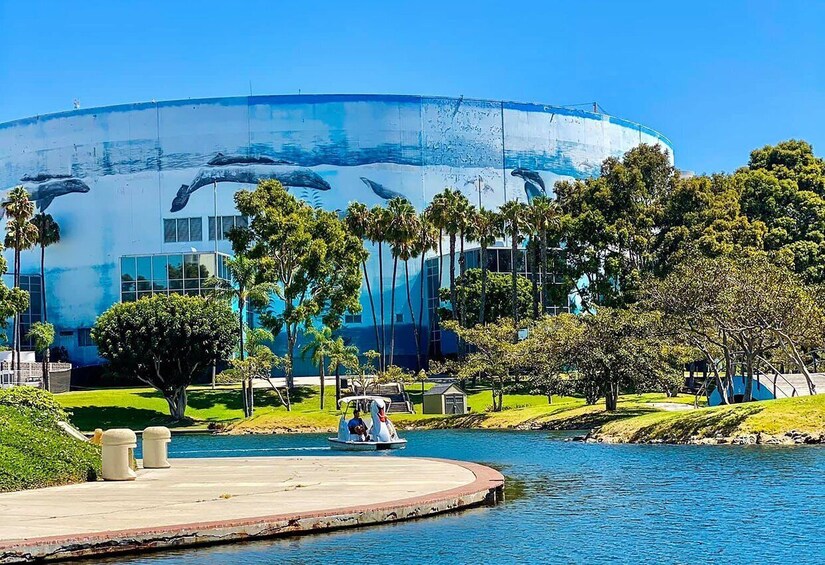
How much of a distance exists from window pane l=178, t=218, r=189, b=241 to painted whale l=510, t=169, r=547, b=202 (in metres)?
41.2

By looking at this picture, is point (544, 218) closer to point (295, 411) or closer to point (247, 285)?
point (247, 285)

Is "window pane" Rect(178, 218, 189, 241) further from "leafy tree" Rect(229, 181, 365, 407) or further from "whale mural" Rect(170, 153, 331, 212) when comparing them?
"leafy tree" Rect(229, 181, 365, 407)

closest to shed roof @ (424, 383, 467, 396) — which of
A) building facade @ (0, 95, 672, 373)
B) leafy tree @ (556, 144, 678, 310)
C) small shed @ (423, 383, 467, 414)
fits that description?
small shed @ (423, 383, 467, 414)

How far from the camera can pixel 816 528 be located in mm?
20625

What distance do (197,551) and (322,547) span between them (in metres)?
2.01

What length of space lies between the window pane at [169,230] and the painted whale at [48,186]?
1092cm

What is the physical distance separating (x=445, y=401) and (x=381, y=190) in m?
63.5

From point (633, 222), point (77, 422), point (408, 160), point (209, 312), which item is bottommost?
point (77, 422)

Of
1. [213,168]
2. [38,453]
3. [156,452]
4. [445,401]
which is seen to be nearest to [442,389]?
[445,401]

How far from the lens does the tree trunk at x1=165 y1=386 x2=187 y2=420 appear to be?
88312mm

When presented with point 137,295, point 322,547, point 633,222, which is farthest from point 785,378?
point 137,295

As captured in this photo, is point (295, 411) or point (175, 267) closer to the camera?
point (295, 411)

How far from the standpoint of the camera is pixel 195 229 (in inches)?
5428

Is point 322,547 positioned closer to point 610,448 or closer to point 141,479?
point 141,479
